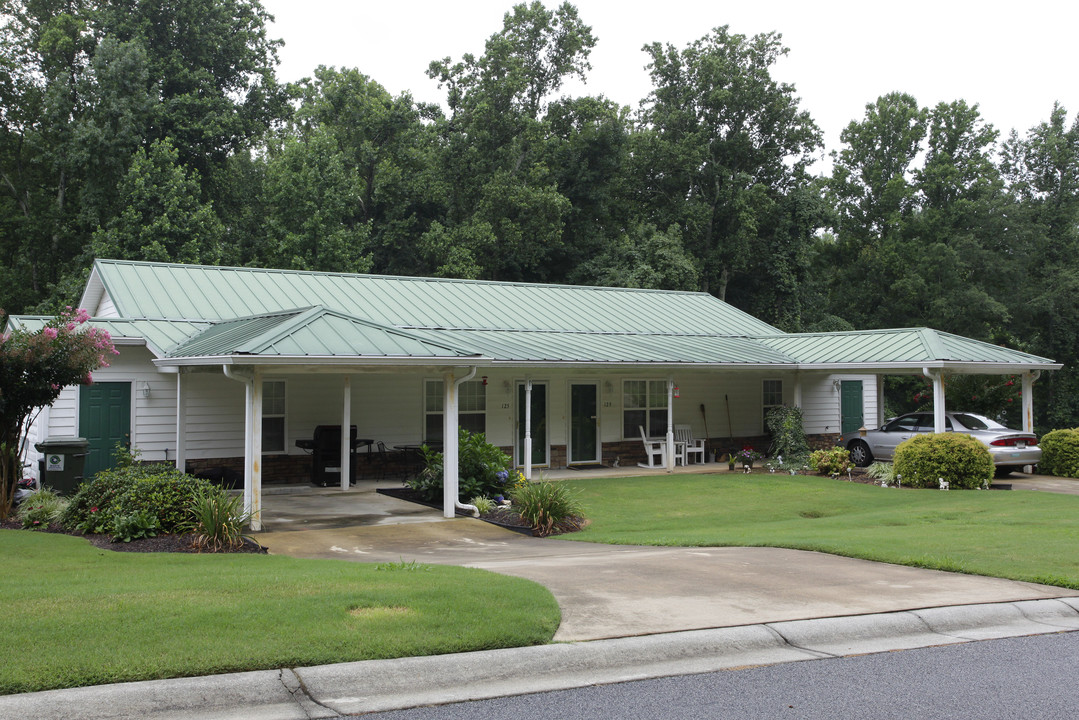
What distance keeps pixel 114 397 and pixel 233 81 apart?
78.0 ft

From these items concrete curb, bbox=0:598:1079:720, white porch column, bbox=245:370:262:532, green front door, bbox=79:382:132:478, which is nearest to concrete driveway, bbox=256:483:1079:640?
concrete curb, bbox=0:598:1079:720

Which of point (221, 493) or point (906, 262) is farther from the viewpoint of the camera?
point (906, 262)

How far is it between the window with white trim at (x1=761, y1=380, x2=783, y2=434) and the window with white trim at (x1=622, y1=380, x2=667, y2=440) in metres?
3.44

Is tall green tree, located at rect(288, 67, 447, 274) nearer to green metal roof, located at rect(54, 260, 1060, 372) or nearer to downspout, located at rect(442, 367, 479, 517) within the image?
green metal roof, located at rect(54, 260, 1060, 372)

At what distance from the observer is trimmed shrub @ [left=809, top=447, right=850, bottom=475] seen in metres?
20.4

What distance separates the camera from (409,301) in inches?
854

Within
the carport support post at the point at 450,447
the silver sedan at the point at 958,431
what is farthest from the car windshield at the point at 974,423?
the carport support post at the point at 450,447

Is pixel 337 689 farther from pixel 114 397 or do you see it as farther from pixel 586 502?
pixel 114 397

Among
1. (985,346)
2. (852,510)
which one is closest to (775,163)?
(985,346)

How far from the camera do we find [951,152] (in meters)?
44.0

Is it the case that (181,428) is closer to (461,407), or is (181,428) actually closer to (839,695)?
(461,407)

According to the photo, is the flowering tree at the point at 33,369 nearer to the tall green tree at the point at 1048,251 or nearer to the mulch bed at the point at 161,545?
the mulch bed at the point at 161,545

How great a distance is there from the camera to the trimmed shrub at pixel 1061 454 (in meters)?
19.9

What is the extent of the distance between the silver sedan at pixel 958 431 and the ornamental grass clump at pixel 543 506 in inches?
387
